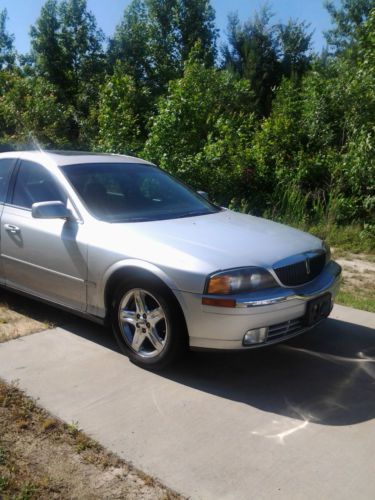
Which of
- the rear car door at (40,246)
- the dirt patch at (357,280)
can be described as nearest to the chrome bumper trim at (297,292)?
the rear car door at (40,246)

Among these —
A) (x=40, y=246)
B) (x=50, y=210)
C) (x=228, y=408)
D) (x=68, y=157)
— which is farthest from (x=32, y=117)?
(x=228, y=408)

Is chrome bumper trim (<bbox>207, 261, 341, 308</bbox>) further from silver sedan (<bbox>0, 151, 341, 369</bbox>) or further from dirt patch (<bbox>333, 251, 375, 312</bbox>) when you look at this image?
dirt patch (<bbox>333, 251, 375, 312</bbox>)

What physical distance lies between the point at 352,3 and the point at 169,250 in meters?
21.5

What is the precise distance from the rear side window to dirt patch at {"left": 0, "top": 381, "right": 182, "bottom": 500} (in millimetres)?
2450

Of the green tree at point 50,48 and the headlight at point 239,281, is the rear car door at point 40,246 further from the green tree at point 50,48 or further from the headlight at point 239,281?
the green tree at point 50,48

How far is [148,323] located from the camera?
3967 mm

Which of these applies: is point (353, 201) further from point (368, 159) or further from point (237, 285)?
point (237, 285)

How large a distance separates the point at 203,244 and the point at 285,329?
81 centimetres

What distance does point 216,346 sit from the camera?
3689mm

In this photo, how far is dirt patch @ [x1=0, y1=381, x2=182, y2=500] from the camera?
2.68 metres

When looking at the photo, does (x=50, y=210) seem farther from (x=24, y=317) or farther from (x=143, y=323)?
(x=24, y=317)

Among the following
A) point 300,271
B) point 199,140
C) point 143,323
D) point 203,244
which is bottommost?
point 143,323

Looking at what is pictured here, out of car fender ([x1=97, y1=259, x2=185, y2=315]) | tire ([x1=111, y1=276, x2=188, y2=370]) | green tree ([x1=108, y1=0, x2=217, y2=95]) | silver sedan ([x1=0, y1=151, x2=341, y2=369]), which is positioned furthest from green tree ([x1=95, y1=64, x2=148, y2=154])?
green tree ([x1=108, y1=0, x2=217, y2=95])

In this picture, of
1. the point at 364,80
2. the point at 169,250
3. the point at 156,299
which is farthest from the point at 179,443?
the point at 364,80
